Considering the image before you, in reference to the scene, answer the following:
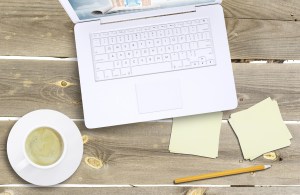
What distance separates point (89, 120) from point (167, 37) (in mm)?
258

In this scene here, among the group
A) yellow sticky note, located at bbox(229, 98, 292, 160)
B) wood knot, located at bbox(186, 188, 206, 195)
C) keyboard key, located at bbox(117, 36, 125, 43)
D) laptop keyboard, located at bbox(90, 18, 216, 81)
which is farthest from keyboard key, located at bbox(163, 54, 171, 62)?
wood knot, located at bbox(186, 188, 206, 195)

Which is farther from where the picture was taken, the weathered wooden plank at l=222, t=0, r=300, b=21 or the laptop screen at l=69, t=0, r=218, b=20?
the weathered wooden plank at l=222, t=0, r=300, b=21

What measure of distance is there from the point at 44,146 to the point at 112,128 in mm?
164

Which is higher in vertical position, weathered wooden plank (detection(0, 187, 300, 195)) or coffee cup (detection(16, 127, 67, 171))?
coffee cup (detection(16, 127, 67, 171))

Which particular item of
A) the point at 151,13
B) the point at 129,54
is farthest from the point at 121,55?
the point at 151,13

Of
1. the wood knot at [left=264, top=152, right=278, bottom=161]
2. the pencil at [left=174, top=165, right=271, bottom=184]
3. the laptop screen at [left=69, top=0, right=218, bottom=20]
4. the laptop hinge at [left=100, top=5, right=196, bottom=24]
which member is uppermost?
the laptop screen at [left=69, top=0, right=218, bottom=20]

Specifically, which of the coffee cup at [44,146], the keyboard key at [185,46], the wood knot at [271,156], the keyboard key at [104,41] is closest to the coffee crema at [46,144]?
the coffee cup at [44,146]

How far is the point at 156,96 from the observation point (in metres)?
1.14

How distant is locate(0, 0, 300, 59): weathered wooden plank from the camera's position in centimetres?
117

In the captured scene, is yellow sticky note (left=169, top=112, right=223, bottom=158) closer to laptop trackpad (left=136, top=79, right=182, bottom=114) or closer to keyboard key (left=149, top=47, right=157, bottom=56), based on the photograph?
laptop trackpad (left=136, top=79, right=182, bottom=114)

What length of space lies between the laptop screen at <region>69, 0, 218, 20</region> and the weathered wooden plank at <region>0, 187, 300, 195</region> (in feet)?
1.31

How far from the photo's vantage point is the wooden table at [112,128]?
1163 millimetres

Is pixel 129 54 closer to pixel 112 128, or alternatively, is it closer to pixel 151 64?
pixel 151 64

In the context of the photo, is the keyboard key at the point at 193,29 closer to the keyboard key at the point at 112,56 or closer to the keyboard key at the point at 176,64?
the keyboard key at the point at 176,64
